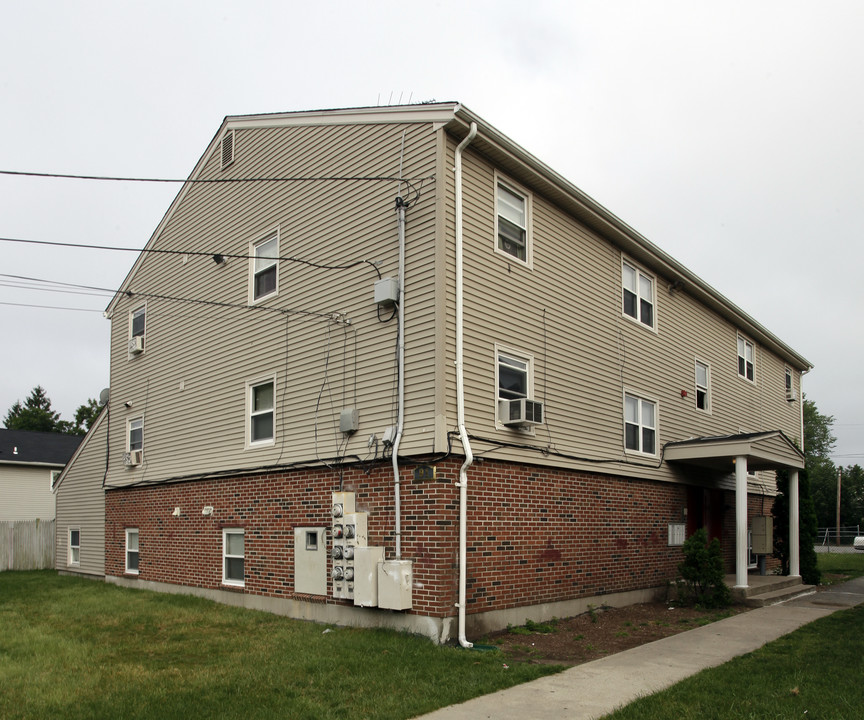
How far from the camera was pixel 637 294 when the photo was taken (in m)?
16.1

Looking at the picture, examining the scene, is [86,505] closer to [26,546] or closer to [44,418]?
[26,546]

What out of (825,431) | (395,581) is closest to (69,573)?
(395,581)

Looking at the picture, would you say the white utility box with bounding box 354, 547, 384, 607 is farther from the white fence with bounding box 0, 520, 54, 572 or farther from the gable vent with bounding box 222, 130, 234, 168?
the white fence with bounding box 0, 520, 54, 572

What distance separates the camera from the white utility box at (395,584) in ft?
33.2

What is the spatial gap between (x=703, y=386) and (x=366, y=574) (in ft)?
36.5

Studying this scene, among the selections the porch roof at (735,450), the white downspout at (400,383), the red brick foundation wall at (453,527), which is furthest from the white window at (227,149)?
the porch roof at (735,450)

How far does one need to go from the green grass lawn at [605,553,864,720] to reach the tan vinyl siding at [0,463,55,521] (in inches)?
1161

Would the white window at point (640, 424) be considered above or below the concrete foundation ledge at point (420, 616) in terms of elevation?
above

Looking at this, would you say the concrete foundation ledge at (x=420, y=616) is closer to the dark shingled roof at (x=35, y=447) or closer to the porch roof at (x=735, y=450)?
the porch roof at (x=735, y=450)

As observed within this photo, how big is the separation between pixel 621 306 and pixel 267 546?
8.00 meters

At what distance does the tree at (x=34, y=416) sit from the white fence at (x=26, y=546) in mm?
45239

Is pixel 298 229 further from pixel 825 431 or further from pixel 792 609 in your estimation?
pixel 825 431

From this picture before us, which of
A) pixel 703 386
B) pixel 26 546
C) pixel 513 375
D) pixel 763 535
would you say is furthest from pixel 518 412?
pixel 26 546

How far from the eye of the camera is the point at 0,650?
9781 mm
